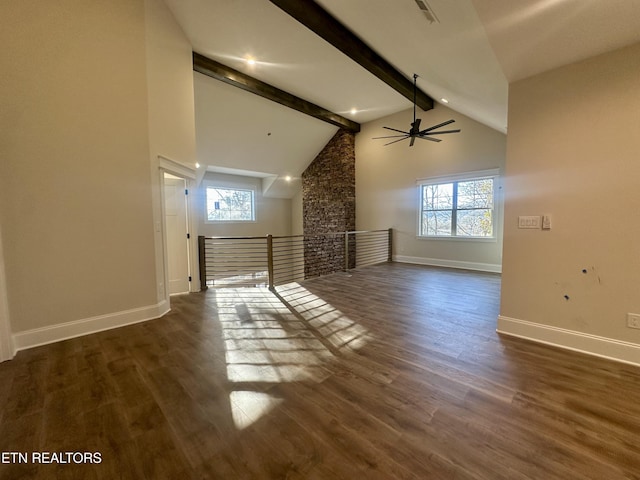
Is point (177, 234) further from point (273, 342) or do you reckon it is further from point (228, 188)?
point (228, 188)

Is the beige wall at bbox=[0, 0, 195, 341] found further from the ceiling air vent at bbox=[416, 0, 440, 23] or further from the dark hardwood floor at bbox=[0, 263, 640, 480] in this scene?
the ceiling air vent at bbox=[416, 0, 440, 23]

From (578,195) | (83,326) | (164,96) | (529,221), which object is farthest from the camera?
(164,96)

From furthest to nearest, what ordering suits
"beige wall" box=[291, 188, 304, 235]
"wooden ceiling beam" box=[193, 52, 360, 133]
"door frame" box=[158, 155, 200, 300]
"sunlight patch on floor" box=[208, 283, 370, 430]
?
"beige wall" box=[291, 188, 304, 235] < "wooden ceiling beam" box=[193, 52, 360, 133] < "door frame" box=[158, 155, 200, 300] < "sunlight patch on floor" box=[208, 283, 370, 430]

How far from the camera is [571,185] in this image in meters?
2.31

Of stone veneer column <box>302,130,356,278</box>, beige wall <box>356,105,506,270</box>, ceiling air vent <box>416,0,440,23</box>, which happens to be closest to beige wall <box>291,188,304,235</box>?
stone veneer column <box>302,130,356,278</box>

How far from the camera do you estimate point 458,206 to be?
6.29 m

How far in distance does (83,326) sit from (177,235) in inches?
74.2

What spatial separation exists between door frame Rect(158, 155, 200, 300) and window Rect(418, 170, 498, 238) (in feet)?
17.2

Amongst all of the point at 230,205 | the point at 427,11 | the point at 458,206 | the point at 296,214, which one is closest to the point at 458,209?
the point at 458,206

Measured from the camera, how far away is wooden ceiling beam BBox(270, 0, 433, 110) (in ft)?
10.4

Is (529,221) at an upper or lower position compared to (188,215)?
lower

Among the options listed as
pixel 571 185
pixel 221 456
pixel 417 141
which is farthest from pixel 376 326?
pixel 417 141

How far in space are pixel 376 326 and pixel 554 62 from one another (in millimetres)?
2876

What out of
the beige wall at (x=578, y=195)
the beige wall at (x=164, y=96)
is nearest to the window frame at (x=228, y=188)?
the beige wall at (x=164, y=96)
